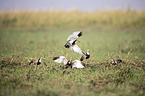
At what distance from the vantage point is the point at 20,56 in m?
2.03

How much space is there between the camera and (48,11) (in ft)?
24.1

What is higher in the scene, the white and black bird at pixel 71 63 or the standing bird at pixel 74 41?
the standing bird at pixel 74 41

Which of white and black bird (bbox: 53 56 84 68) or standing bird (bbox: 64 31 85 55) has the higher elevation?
standing bird (bbox: 64 31 85 55)

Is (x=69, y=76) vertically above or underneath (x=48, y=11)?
underneath

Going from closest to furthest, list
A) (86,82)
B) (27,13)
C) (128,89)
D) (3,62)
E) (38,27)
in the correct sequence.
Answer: (128,89)
(86,82)
(3,62)
(38,27)
(27,13)

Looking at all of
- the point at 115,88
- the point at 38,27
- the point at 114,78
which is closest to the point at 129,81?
the point at 114,78

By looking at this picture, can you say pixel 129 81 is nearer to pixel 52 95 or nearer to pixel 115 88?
pixel 115 88

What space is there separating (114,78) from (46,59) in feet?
2.71

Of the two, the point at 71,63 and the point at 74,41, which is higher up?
the point at 74,41

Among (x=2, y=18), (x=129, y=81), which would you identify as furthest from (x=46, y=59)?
(x=2, y=18)

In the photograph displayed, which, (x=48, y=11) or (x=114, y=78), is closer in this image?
(x=114, y=78)

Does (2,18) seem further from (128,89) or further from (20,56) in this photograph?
(128,89)

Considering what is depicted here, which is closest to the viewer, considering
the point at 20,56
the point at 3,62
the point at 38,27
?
the point at 3,62

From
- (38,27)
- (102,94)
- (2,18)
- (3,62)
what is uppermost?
(2,18)
